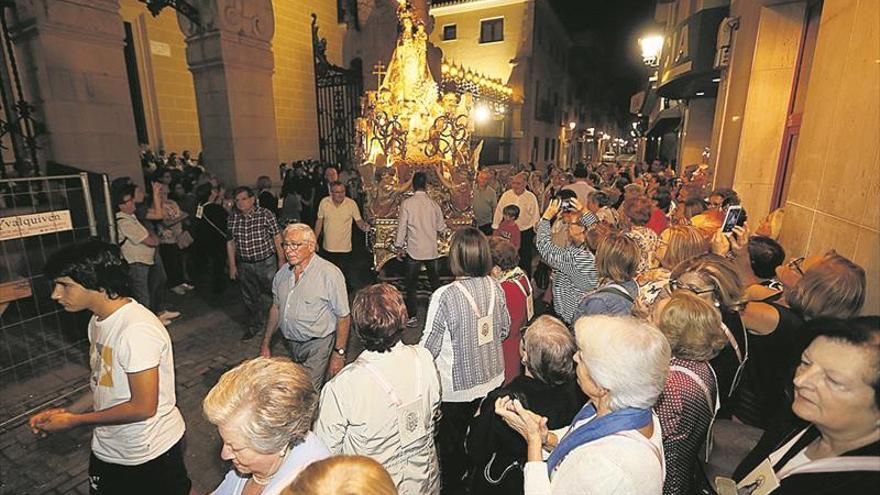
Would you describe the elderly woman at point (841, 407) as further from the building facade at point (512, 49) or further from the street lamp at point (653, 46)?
the building facade at point (512, 49)

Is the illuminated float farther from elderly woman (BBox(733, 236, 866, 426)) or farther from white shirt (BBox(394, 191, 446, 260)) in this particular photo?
elderly woman (BBox(733, 236, 866, 426))

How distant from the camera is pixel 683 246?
10.8ft

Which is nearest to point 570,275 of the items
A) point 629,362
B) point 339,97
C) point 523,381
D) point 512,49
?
point 523,381

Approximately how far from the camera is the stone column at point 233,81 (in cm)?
761

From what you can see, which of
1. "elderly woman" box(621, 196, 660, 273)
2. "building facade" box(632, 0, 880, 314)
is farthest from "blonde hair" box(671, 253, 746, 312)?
"elderly woman" box(621, 196, 660, 273)

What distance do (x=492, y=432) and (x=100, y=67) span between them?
7.81m

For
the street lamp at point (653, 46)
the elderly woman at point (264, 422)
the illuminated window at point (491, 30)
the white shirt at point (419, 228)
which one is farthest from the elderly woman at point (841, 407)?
the illuminated window at point (491, 30)

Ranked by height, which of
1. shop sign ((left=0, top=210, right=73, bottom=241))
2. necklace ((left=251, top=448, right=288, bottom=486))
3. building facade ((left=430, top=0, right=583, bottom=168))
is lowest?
necklace ((left=251, top=448, right=288, bottom=486))

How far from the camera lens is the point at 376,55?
11.1 m

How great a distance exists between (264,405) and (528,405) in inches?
45.5

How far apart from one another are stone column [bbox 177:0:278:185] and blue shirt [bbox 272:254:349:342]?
19.3 feet

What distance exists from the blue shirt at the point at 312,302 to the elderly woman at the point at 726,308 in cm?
242

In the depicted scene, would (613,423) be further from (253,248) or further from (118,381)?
(253,248)

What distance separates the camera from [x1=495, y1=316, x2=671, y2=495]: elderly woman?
1.33 m
